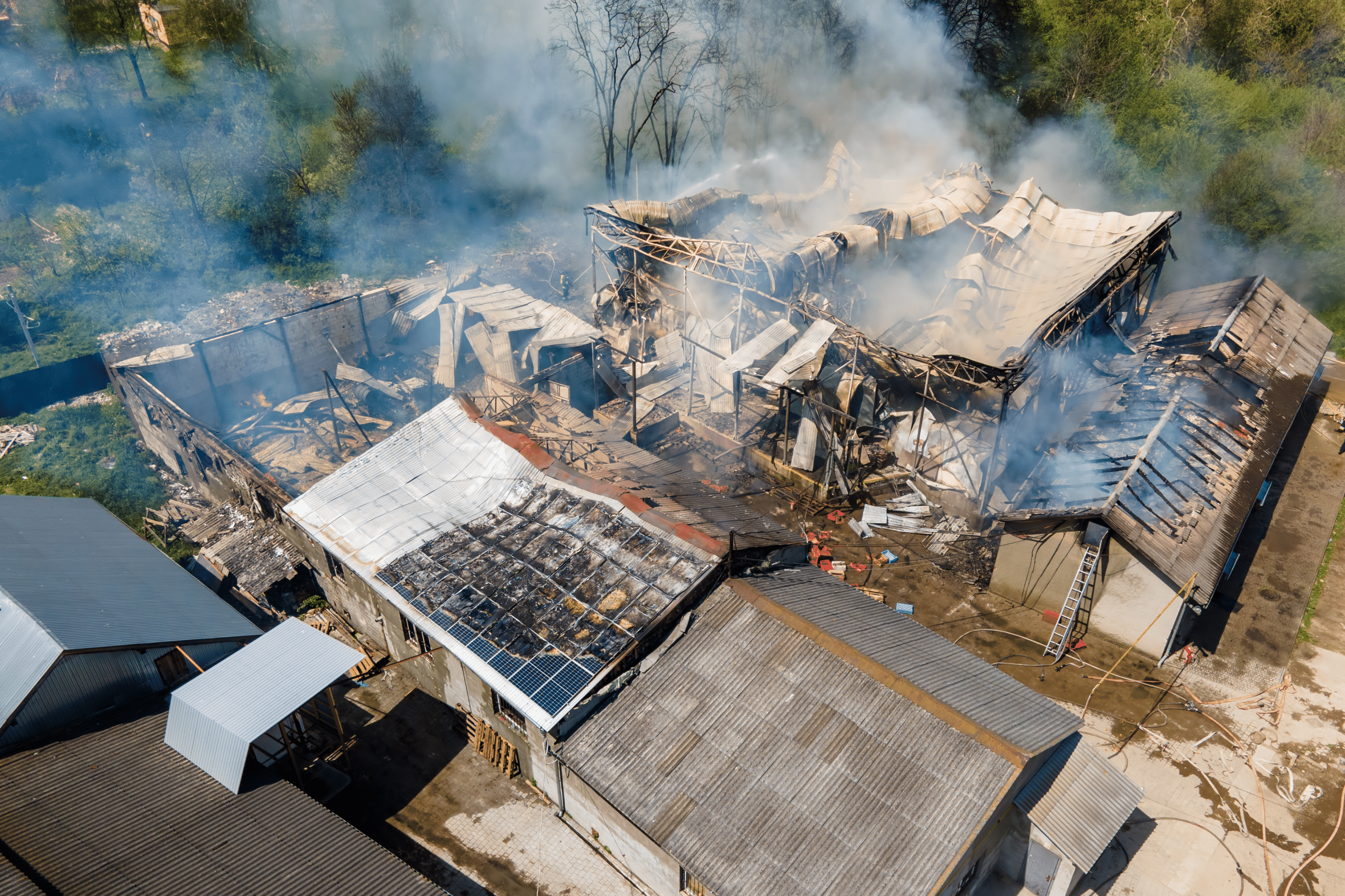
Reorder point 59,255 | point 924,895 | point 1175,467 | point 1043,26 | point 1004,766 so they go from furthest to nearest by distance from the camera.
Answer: point 1043,26
point 59,255
point 1175,467
point 1004,766
point 924,895

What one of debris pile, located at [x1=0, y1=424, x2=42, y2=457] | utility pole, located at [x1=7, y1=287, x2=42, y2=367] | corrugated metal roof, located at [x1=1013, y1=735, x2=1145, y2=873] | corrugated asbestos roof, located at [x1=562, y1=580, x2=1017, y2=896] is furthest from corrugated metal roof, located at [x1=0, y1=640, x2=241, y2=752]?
utility pole, located at [x1=7, y1=287, x2=42, y2=367]

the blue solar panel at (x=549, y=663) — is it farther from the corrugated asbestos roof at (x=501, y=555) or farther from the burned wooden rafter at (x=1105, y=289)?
the burned wooden rafter at (x=1105, y=289)

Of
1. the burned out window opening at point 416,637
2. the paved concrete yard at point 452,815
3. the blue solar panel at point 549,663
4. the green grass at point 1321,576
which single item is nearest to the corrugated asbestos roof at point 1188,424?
the green grass at point 1321,576

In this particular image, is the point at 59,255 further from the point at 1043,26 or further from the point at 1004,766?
the point at 1043,26

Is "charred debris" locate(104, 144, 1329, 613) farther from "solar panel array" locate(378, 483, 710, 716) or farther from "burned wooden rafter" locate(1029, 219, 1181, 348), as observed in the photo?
"solar panel array" locate(378, 483, 710, 716)

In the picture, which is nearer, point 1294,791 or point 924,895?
point 924,895

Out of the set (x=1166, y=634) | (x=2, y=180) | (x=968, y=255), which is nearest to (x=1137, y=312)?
(x=968, y=255)

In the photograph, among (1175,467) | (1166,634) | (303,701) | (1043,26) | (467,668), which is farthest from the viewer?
(1043,26)
